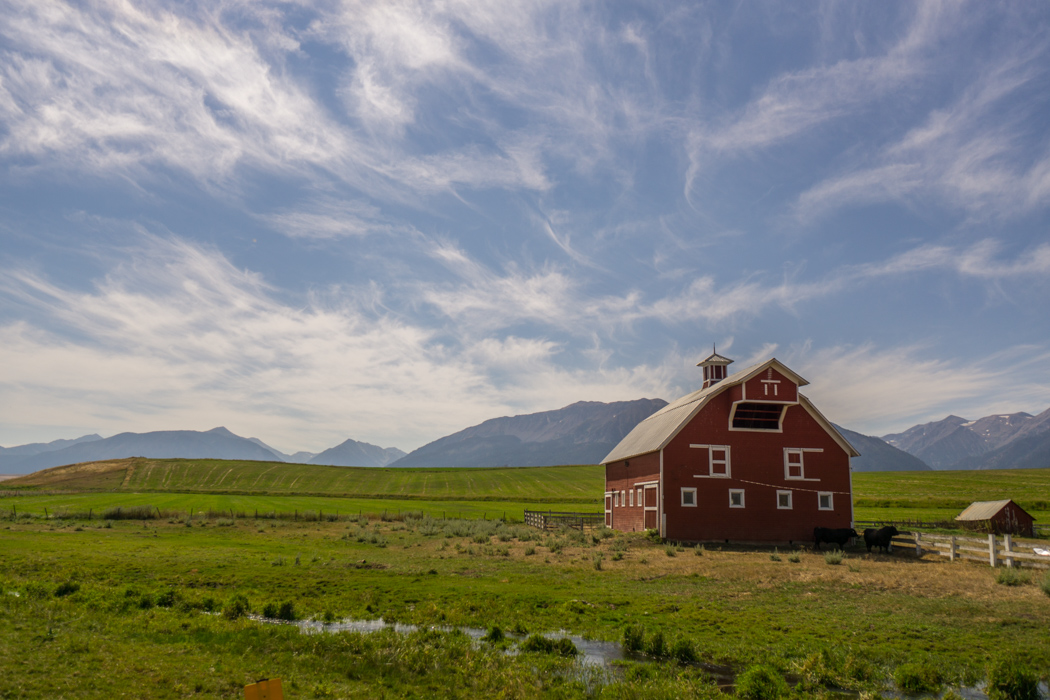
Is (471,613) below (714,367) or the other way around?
below

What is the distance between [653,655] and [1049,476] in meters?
138

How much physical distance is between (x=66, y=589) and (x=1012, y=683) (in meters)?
23.5

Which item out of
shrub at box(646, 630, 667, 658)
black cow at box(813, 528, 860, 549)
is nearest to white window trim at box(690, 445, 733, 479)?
black cow at box(813, 528, 860, 549)

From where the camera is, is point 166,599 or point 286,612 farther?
point 166,599

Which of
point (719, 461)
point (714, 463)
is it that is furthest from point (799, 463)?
point (714, 463)

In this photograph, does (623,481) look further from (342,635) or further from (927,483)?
(927,483)

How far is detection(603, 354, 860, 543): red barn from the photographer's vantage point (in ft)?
134

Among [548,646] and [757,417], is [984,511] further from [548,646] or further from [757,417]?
[548,646]

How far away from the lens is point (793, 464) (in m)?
42.4

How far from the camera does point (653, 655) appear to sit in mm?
14180

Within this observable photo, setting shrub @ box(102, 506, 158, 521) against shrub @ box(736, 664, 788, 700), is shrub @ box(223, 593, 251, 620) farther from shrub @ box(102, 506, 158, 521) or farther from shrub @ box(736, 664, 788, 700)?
shrub @ box(102, 506, 158, 521)

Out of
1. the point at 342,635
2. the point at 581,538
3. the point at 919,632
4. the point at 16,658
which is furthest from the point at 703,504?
the point at 16,658

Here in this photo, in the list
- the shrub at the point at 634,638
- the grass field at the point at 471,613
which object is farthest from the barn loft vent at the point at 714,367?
the shrub at the point at 634,638

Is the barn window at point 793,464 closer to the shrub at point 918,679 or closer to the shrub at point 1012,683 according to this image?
the shrub at point 918,679
